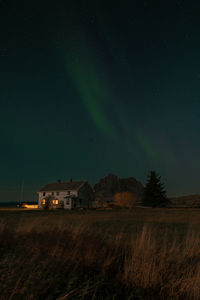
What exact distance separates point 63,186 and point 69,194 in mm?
3680

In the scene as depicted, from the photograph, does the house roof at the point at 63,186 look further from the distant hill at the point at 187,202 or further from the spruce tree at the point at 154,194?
the distant hill at the point at 187,202

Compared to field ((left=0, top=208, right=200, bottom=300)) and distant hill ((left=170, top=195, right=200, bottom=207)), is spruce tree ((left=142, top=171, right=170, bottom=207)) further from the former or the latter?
field ((left=0, top=208, right=200, bottom=300))

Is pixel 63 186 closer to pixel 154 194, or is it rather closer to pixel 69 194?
pixel 69 194

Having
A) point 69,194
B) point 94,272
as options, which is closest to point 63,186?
point 69,194

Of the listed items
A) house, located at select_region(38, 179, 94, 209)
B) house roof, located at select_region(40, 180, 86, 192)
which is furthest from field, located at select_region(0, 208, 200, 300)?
house roof, located at select_region(40, 180, 86, 192)

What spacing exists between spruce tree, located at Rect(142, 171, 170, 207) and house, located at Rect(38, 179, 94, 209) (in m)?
14.6

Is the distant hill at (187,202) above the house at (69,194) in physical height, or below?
below

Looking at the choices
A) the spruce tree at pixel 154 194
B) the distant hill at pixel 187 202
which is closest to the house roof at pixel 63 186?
the spruce tree at pixel 154 194

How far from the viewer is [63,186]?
5294 cm

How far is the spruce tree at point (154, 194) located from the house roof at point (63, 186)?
17120mm

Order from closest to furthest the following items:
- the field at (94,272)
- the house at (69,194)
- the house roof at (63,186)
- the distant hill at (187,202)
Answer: the field at (94,272)
the house at (69,194)
the house roof at (63,186)
the distant hill at (187,202)

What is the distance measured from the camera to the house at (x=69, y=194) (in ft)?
162

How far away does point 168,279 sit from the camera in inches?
176

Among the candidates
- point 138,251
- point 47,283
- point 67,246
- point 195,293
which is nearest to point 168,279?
point 195,293
